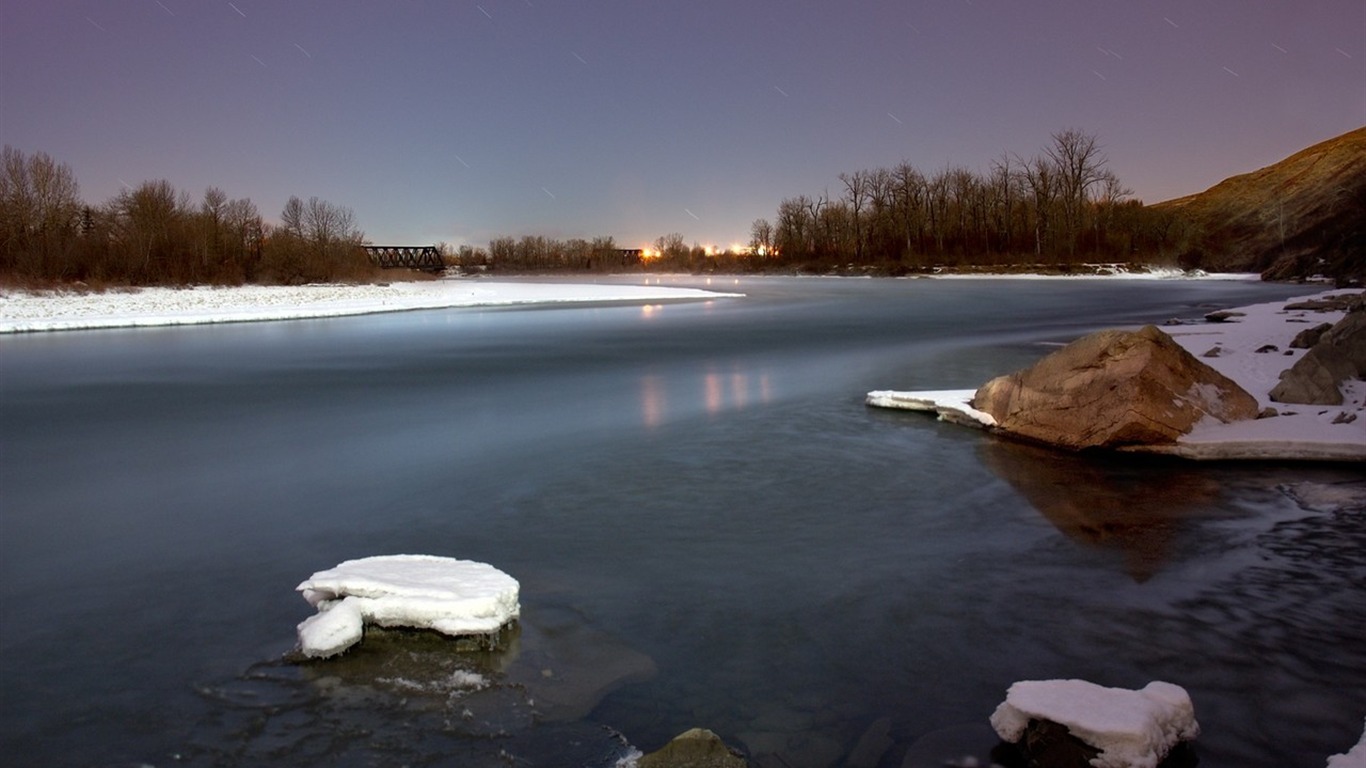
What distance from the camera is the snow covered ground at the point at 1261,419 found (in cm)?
963

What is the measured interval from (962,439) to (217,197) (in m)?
72.4

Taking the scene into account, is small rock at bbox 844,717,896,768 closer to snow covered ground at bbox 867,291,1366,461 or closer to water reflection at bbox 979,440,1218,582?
water reflection at bbox 979,440,1218,582

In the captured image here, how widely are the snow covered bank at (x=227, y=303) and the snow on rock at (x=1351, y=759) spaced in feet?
124

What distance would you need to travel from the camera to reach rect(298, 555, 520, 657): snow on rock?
16.8 feet

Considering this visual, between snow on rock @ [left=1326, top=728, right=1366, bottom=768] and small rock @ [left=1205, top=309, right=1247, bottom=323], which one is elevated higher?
small rock @ [left=1205, top=309, right=1247, bottom=323]

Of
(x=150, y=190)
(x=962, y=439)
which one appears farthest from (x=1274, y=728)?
(x=150, y=190)

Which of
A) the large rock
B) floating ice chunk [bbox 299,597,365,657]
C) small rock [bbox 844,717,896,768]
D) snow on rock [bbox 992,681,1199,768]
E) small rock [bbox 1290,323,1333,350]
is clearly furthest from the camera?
small rock [bbox 1290,323,1333,350]

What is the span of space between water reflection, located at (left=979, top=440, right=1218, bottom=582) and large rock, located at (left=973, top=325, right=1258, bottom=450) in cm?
30

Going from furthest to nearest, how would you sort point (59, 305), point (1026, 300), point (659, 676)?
1. point (1026, 300)
2. point (59, 305)
3. point (659, 676)

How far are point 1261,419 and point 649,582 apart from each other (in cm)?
796

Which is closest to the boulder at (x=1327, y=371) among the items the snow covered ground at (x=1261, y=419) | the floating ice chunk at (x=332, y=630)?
the snow covered ground at (x=1261, y=419)

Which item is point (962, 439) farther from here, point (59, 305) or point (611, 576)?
point (59, 305)

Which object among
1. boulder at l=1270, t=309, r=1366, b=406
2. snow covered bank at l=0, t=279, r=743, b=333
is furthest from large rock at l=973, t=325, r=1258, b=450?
snow covered bank at l=0, t=279, r=743, b=333

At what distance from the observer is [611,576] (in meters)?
6.47
